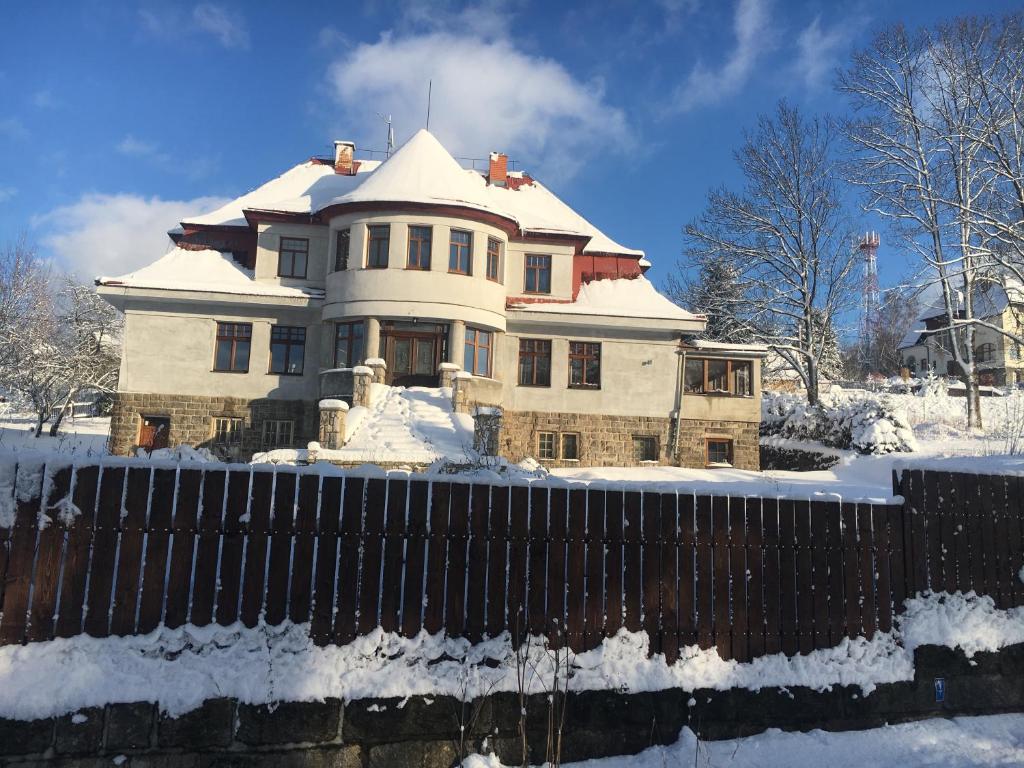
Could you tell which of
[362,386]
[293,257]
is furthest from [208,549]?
[293,257]

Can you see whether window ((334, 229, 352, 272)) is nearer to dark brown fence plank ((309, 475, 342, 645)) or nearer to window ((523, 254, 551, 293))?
window ((523, 254, 551, 293))

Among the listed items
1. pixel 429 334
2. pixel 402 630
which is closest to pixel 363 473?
pixel 402 630

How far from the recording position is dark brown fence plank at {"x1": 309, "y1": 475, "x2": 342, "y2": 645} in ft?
14.1

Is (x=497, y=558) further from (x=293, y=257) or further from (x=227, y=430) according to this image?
(x=293, y=257)

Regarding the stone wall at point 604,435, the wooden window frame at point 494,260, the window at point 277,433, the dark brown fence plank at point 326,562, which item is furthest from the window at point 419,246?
the dark brown fence plank at point 326,562

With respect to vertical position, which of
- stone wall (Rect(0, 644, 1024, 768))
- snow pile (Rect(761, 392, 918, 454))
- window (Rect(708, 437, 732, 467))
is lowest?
stone wall (Rect(0, 644, 1024, 768))

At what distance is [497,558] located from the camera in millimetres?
4684

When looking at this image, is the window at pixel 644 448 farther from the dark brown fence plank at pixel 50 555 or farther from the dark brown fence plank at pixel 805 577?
the dark brown fence plank at pixel 50 555

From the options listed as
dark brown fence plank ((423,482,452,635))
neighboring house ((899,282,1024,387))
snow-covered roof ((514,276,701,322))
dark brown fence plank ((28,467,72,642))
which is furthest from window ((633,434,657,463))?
neighboring house ((899,282,1024,387))

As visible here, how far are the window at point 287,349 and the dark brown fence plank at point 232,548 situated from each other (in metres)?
17.0

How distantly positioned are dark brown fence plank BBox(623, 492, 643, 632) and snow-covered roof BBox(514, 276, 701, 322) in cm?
1670

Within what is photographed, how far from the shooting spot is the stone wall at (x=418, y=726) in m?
3.72

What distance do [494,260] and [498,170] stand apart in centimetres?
699

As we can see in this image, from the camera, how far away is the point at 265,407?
2036 centimetres
